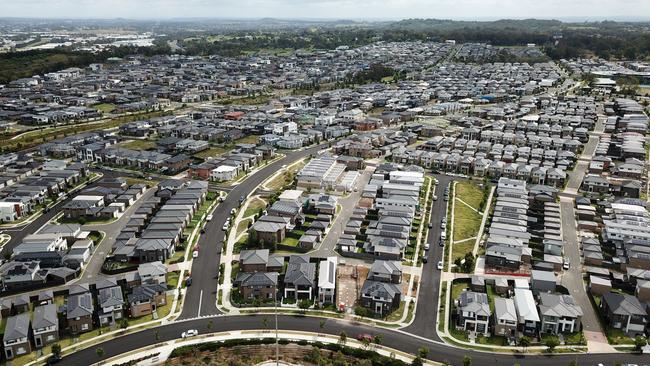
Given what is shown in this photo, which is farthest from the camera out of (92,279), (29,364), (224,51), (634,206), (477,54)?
(224,51)

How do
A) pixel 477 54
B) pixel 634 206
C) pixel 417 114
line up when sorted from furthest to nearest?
pixel 477 54, pixel 417 114, pixel 634 206

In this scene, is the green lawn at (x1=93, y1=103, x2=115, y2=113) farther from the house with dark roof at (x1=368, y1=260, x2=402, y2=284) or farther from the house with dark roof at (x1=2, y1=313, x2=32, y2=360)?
the house with dark roof at (x1=368, y1=260, x2=402, y2=284)

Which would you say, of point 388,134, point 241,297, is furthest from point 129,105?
point 241,297

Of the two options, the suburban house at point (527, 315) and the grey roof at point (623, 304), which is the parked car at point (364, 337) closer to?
the suburban house at point (527, 315)

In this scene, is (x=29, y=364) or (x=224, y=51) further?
(x=224, y=51)

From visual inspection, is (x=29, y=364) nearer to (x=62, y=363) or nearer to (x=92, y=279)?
(x=62, y=363)

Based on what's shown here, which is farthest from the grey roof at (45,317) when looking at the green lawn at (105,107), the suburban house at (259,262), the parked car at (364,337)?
the green lawn at (105,107)

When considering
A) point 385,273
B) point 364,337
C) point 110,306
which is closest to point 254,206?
point 385,273
